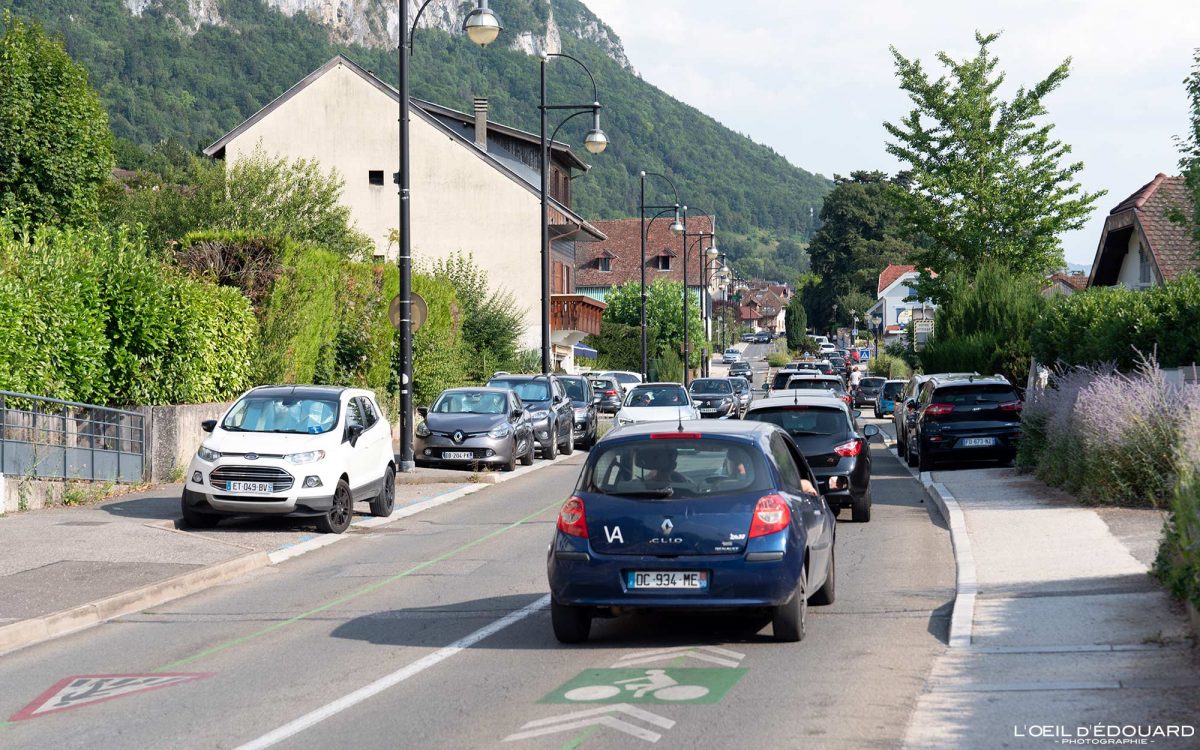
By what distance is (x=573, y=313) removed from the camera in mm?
69250

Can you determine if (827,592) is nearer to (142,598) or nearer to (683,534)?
(683,534)

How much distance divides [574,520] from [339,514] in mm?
8480

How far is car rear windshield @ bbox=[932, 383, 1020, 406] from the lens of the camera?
82.1 feet

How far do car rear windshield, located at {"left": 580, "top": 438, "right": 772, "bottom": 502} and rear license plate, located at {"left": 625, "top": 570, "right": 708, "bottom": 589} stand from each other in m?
0.54

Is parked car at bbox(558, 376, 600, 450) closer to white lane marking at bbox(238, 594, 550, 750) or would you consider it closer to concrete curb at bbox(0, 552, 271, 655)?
concrete curb at bbox(0, 552, 271, 655)

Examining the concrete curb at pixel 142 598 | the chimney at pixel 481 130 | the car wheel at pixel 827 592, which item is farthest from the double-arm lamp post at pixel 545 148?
the chimney at pixel 481 130

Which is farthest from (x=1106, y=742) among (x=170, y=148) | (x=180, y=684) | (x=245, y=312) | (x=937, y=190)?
(x=170, y=148)

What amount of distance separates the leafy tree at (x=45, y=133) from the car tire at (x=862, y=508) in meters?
35.0

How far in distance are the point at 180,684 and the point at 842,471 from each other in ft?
33.6

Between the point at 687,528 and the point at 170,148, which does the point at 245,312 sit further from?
the point at 170,148

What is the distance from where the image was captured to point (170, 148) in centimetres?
11356

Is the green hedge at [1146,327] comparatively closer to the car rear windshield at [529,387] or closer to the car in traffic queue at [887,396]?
the car rear windshield at [529,387]

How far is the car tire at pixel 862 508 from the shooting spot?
695 inches

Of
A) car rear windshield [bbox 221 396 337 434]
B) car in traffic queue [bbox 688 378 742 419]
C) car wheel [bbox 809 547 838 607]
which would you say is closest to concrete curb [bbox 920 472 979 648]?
car wheel [bbox 809 547 838 607]
